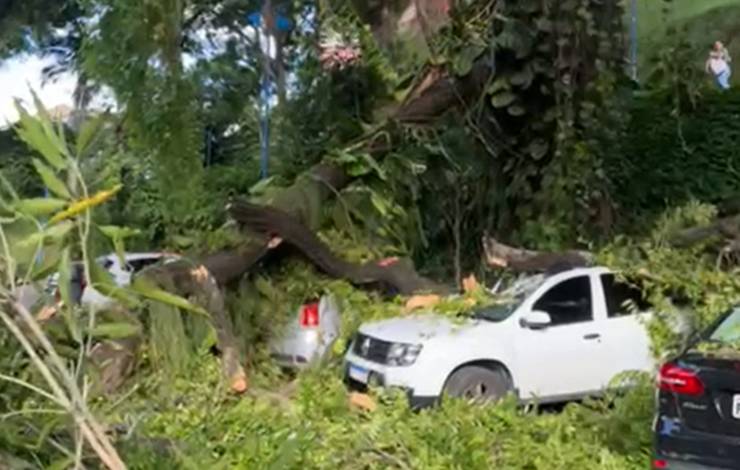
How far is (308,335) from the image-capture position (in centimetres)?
1202

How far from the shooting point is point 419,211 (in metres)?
14.8

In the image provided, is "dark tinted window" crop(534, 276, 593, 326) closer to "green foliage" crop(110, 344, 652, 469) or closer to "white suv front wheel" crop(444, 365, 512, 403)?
"white suv front wheel" crop(444, 365, 512, 403)

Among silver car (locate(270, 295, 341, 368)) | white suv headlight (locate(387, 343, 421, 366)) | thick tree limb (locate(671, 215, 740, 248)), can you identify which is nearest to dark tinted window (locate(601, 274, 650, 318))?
thick tree limb (locate(671, 215, 740, 248))

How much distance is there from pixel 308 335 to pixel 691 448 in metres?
5.86

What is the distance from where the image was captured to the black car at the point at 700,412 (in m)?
6.61

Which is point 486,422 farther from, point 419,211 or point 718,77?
point 718,77

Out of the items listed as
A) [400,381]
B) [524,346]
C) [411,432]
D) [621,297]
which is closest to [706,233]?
[621,297]

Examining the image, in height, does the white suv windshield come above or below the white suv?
above

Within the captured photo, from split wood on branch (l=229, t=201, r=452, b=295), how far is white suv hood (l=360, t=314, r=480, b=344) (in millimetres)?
1245

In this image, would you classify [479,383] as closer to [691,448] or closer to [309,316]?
[309,316]

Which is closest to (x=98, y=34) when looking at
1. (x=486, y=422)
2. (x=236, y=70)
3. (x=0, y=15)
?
(x=486, y=422)

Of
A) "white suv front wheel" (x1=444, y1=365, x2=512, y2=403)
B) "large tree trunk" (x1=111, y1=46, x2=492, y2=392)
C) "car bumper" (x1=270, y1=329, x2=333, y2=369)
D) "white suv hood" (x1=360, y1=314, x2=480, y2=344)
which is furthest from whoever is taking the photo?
"car bumper" (x1=270, y1=329, x2=333, y2=369)

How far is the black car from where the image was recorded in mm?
6613

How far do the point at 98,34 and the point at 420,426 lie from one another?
21.0 feet
